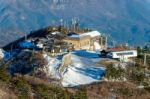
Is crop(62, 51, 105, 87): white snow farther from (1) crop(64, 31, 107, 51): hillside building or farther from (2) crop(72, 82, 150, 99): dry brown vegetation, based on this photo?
(1) crop(64, 31, 107, 51): hillside building

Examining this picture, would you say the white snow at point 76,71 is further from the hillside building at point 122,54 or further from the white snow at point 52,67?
the hillside building at point 122,54

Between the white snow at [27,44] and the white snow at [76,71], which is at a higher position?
the white snow at [27,44]

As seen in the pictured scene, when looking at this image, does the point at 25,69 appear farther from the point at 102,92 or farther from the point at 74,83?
the point at 102,92

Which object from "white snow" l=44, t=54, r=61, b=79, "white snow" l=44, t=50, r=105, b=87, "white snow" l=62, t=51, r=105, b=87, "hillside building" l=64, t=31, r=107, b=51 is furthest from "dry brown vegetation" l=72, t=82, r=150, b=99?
"hillside building" l=64, t=31, r=107, b=51

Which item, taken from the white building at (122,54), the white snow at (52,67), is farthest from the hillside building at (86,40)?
the white snow at (52,67)

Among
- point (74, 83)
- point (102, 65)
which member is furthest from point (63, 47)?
point (74, 83)

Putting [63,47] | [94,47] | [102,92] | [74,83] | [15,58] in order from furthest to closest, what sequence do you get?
[94,47] < [63,47] < [15,58] < [74,83] < [102,92]
